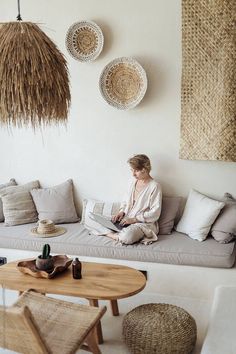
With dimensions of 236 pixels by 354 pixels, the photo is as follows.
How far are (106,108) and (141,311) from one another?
7.02ft

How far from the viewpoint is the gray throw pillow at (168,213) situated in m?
3.86

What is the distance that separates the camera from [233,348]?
214 cm

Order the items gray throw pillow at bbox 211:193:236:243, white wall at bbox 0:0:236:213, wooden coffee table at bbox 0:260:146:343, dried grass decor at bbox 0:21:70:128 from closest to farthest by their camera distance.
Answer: dried grass decor at bbox 0:21:70:128 → wooden coffee table at bbox 0:260:146:343 → gray throw pillow at bbox 211:193:236:243 → white wall at bbox 0:0:236:213

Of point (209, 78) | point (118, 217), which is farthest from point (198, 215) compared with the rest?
point (209, 78)

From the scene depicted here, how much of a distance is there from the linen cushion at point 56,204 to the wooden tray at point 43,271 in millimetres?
1067

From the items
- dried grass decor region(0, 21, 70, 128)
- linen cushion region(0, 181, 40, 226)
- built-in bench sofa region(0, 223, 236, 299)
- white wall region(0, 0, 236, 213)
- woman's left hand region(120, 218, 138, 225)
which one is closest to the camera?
dried grass decor region(0, 21, 70, 128)

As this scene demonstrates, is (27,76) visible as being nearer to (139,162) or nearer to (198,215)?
(139,162)

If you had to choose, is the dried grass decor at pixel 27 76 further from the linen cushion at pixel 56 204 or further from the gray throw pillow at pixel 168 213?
the linen cushion at pixel 56 204

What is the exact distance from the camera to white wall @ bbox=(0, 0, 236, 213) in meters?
3.91

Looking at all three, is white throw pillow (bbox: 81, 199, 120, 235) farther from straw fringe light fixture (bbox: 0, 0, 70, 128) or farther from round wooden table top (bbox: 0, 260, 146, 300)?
straw fringe light fixture (bbox: 0, 0, 70, 128)

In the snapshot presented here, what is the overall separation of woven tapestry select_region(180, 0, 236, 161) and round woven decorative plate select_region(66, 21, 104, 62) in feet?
2.74

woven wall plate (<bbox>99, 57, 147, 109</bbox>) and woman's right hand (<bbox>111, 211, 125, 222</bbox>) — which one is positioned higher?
woven wall plate (<bbox>99, 57, 147, 109</bbox>)

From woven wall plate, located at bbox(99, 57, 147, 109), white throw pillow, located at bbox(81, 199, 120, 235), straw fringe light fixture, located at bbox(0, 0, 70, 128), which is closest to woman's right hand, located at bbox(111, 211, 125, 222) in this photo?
white throw pillow, located at bbox(81, 199, 120, 235)

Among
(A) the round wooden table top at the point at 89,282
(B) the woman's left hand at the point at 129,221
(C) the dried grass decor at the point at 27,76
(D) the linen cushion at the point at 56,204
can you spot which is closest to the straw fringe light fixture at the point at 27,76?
(C) the dried grass decor at the point at 27,76
